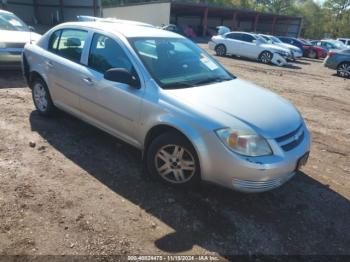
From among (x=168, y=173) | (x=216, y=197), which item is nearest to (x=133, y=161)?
(x=168, y=173)

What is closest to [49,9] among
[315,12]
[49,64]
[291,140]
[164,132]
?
A: [49,64]

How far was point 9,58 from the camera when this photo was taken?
760cm

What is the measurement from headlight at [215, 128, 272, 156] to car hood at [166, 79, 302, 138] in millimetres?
67

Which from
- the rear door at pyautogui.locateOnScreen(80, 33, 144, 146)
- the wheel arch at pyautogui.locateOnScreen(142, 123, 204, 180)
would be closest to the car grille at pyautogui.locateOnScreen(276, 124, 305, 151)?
the wheel arch at pyautogui.locateOnScreen(142, 123, 204, 180)

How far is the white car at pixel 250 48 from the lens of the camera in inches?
650

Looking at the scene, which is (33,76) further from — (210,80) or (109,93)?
(210,80)

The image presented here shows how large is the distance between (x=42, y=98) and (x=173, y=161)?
2934 mm

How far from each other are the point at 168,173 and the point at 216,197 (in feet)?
1.93

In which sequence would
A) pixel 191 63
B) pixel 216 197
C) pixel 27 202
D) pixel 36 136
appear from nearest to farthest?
pixel 27 202, pixel 216 197, pixel 191 63, pixel 36 136

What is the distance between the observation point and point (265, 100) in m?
3.70

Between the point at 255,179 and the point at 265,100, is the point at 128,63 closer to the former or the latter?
the point at 265,100

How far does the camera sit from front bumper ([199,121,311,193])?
116 inches

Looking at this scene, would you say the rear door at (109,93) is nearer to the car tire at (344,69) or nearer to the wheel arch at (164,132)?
the wheel arch at (164,132)

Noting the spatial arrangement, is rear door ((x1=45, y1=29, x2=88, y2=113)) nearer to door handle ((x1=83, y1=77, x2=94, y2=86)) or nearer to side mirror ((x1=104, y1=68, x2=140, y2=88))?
door handle ((x1=83, y1=77, x2=94, y2=86))
